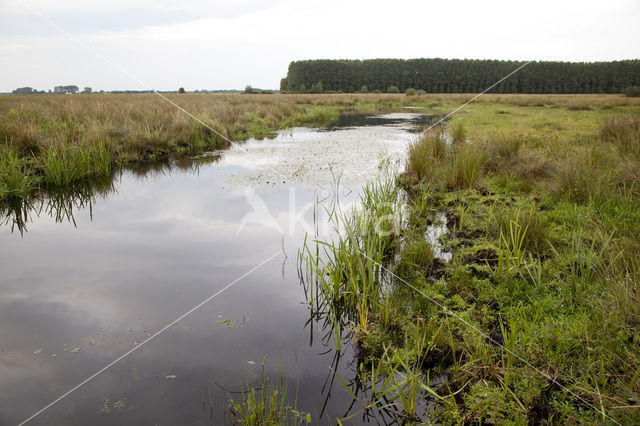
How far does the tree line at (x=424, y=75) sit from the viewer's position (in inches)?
2522

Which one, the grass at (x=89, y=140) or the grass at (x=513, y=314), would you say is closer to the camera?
the grass at (x=513, y=314)

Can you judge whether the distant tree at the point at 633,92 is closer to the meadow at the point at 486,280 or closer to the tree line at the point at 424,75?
the meadow at the point at 486,280

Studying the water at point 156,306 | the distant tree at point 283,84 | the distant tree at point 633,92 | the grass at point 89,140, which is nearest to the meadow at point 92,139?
the grass at point 89,140

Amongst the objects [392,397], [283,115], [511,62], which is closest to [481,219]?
[392,397]

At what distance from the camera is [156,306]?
3559 millimetres

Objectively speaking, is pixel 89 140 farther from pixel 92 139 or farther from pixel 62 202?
pixel 62 202

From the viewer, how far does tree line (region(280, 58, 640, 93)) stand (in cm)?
6406

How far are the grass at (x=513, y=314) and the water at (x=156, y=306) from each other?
1.32ft

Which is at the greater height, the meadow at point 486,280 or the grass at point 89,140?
the grass at point 89,140

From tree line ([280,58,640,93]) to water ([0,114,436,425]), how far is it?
6927 cm

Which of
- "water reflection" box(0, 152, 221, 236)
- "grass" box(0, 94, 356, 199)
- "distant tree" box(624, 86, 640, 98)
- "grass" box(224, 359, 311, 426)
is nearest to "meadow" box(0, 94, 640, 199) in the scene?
"grass" box(0, 94, 356, 199)

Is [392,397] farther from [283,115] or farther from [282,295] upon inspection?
[283,115]

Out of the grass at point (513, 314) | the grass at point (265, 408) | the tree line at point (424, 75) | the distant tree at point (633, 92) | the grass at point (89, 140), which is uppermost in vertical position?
the tree line at point (424, 75)

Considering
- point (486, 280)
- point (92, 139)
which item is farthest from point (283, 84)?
point (486, 280)
